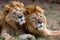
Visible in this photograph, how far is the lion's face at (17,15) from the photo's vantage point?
5.62 metres

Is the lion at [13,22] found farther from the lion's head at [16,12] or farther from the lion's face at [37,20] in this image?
the lion's face at [37,20]

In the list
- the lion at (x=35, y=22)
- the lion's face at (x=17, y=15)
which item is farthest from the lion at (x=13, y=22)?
the lion at (x=35, y=22)

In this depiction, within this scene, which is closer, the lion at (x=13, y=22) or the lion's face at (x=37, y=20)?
the lion's face at (x=37, y=20)

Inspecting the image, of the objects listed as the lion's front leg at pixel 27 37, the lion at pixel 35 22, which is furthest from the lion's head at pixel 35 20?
the lion's front leg at pixel 27 37

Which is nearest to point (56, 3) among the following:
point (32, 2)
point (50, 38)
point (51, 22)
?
point (32, 2)

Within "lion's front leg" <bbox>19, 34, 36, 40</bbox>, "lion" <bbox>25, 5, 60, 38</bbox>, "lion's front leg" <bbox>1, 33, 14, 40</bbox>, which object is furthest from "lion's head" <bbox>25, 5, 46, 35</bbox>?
"lion's front leg" <bbox>1, 33, 14, 40</bbox>

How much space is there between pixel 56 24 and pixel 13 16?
249cm

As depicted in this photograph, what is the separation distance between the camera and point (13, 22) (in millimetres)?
5785

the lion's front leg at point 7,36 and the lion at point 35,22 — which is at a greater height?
the lion at point 35,22

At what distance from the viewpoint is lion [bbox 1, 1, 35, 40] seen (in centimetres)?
567

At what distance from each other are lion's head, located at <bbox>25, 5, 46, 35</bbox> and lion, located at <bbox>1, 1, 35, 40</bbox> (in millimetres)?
120

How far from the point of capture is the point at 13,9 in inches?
231

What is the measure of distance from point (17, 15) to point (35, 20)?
0.38m

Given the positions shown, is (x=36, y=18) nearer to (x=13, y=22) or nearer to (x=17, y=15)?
(x=17, y=15)
